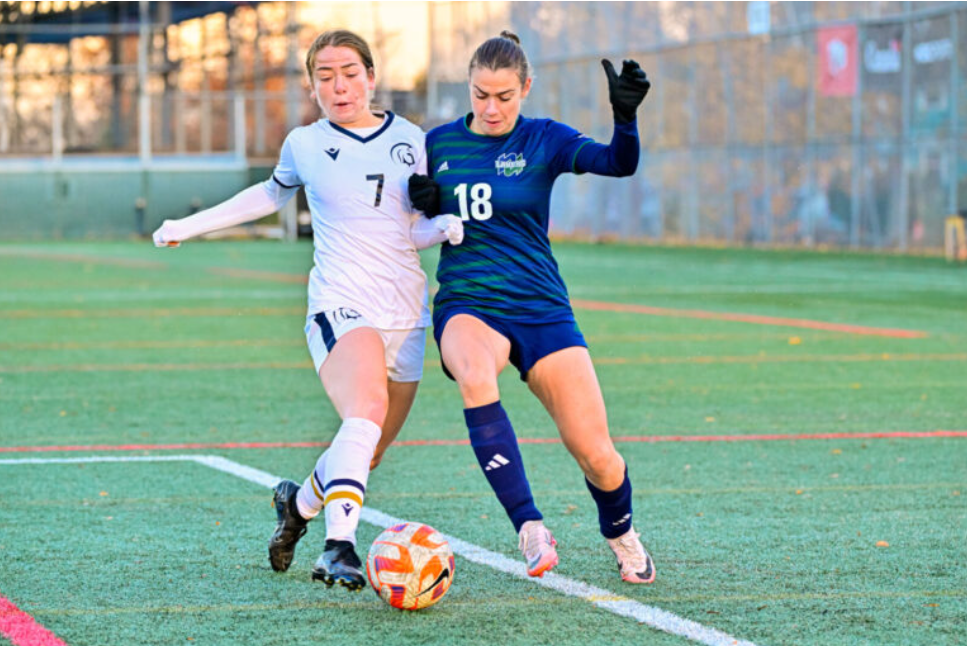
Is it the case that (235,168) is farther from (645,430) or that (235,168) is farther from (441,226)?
(441,226)

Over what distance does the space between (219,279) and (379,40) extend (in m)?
34.9

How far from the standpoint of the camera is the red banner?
39.5 m

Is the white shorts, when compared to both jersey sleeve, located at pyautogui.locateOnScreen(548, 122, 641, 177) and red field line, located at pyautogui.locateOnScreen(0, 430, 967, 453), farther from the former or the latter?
red field line, located at pyautogui.locateOnScreen(0, 430, 967, 453)

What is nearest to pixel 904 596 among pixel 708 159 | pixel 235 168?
pixel 708 159

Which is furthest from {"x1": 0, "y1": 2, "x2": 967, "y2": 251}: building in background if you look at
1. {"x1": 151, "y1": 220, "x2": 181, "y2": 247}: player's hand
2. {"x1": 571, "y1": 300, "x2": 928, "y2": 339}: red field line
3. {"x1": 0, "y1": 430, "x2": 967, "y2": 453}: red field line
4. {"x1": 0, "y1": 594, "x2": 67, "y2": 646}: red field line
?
{"x1": 0, "y1": 594, "x2": 67, "y2": 646}: red field line

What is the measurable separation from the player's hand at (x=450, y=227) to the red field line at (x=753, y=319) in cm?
1174

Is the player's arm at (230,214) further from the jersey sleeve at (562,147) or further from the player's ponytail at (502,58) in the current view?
the jersey sleeve at (562,147)

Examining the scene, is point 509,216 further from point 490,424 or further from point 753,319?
point 753,319

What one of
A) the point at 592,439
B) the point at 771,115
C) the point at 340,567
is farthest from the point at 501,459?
the point at 771,115

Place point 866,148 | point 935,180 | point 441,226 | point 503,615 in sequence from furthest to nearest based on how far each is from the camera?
point 866,148 → point 935,180 → point 441,226 → point 503,615

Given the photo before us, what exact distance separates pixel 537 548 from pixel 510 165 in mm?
1376

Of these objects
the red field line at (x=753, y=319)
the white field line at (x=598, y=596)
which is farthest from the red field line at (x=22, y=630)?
the red field line at (x=753, y=319)

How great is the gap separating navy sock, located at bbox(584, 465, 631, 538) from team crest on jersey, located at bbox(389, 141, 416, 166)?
52.6 inches

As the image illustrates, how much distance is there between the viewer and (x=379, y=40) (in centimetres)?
6209
